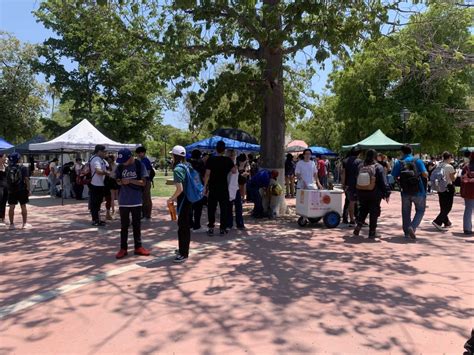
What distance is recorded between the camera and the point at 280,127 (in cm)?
1171

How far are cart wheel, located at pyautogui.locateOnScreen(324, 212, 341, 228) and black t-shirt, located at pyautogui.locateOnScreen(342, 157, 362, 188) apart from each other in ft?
2.55

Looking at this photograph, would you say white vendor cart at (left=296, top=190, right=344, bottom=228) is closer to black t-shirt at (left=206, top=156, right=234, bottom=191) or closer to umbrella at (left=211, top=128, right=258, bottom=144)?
black t-shirt at (left=206, top=156, right=234, bottom=191)

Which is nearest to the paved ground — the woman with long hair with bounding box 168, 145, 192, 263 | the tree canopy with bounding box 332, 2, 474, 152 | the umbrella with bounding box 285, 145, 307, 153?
the woman with long hair with bounding box 168, 145, 192, 263

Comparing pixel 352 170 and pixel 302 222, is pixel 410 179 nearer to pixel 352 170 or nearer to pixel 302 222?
pixel 352 170

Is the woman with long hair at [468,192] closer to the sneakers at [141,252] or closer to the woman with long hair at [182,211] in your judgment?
the woman with long hair at [182,211]

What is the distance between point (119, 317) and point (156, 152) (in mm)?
71038

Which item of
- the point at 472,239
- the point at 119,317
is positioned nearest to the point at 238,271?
the point at 119,317

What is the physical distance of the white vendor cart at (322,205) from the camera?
31.2ft

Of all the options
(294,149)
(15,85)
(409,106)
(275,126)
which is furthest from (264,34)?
(15,85)

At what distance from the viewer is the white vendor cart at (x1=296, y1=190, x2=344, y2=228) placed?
9.52m

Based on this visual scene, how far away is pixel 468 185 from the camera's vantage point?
9.13 metres

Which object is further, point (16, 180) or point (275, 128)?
point (275, 128)

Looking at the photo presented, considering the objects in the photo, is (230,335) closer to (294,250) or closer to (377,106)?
(294,250)

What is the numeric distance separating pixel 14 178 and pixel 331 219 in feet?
22.5
